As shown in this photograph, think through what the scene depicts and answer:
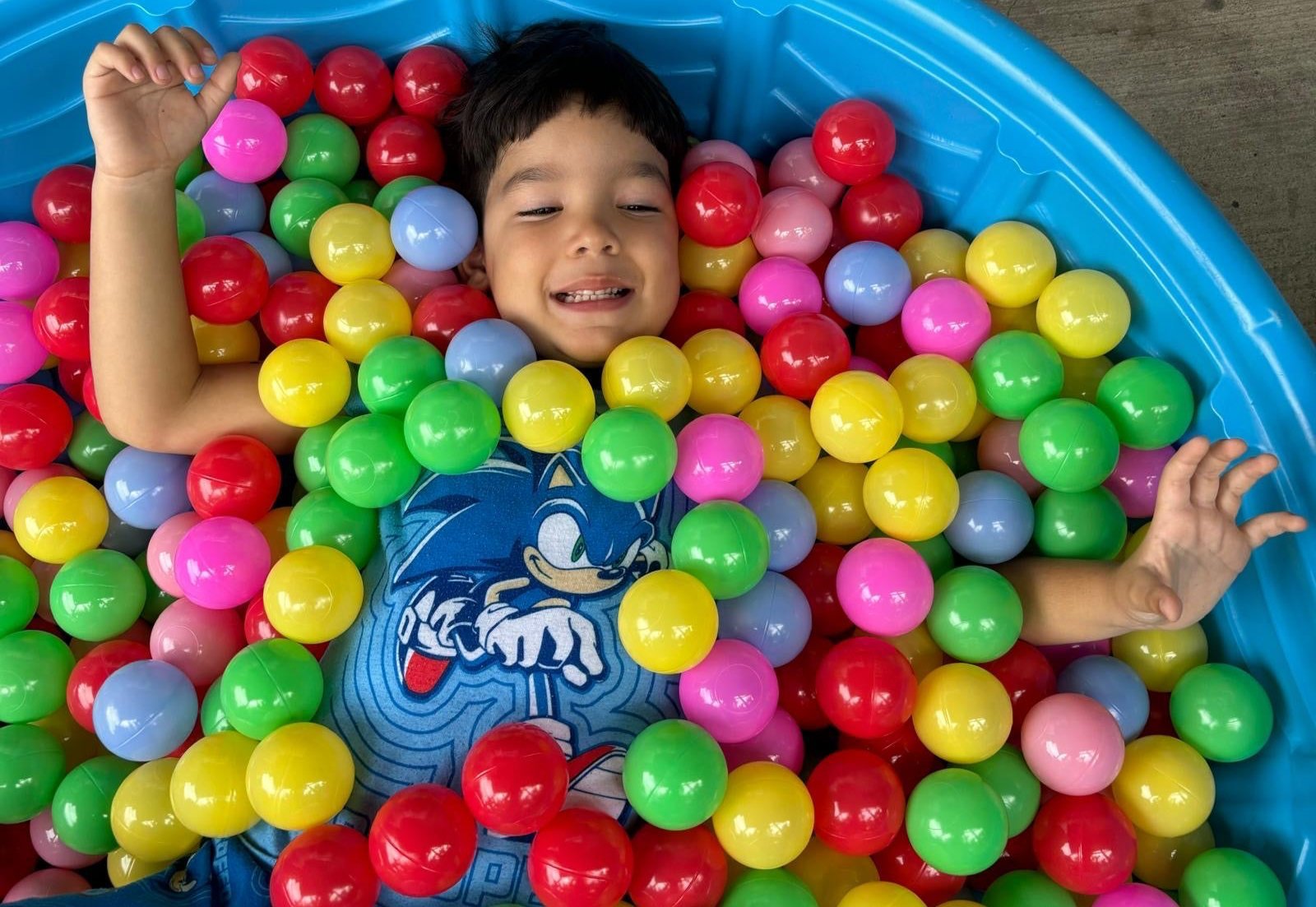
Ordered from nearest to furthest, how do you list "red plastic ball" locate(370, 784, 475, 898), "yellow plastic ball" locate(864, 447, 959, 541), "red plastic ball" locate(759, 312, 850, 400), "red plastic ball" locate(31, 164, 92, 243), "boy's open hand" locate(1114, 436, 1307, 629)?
"red plastic ball" locate(370, 784, 475, 898), "boy's open hand" locate(1114, 436, 1307, 629), "yellow plastic ball" locate(864, 447, 959, 541), "red plastic ball" locate(759, 312, 850, 400), "red plastic ball" locate(31, 164, 92, 243)

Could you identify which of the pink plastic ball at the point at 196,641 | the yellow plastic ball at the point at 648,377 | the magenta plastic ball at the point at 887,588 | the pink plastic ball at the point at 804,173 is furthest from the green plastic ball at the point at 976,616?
the pink plastic ball at the point at 196,641

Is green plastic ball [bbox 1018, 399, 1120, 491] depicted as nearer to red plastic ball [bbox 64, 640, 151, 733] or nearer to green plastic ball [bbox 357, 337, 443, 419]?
green plastic ball [bbox 357, 337, 443, 419]

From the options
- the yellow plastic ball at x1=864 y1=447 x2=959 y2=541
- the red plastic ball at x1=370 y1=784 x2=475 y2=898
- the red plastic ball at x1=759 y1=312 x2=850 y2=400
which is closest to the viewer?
the red plastic ball at x1=370 y1=784 x2=475 y2=898

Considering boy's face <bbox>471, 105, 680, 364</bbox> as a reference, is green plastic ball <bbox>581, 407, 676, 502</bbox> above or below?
below

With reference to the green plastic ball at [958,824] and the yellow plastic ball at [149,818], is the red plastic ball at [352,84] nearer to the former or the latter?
the yellow plastic ball at [149,818]

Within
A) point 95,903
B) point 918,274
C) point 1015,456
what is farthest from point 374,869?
point 918,274

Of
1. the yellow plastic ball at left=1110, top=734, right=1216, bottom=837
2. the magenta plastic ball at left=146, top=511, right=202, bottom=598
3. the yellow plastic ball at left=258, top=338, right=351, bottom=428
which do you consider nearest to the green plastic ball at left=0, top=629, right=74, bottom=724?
the magenta plastic ball at left=146, top=511, right=202, bottom=598

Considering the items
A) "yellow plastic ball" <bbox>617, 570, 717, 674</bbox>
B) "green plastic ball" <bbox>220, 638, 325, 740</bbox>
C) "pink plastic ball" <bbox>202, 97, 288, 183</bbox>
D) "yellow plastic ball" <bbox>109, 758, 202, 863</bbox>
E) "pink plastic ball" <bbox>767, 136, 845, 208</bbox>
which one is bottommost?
"yellow plastic ball" <bbox>109, 758, 202, 863</bbox>

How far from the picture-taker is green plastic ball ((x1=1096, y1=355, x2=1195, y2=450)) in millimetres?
1280

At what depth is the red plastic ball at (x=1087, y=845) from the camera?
111 cm

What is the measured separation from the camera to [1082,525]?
127cm

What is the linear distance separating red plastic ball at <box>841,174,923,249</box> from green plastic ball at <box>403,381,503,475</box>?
2.09 ft

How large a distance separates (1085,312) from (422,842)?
3.16 feet

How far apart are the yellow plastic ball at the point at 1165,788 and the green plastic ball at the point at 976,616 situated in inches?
6.9
